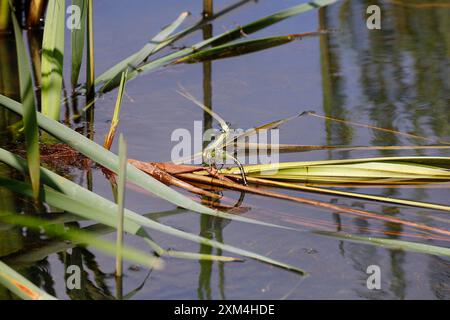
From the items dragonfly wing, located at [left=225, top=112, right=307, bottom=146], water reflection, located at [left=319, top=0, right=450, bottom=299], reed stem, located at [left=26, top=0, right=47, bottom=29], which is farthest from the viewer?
reed stem, located at [left=26, top=0, right=47, bottom=29]

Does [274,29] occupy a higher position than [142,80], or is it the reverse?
[274,29]

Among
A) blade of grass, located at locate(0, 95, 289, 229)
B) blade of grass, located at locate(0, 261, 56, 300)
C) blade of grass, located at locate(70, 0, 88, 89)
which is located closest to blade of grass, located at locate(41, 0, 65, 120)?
blade of grass, located at locate(70, 0, 88, 89)

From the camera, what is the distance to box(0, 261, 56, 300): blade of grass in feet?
5.37

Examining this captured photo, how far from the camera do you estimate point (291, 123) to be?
284cm

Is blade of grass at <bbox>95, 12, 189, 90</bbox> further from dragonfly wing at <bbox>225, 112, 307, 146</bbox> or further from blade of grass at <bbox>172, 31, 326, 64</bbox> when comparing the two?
dragonfly wing at <bbox>225, 112, 307, 146</bbox>

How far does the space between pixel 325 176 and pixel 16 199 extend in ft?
2.80

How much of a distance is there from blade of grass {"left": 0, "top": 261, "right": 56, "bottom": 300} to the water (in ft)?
0.43

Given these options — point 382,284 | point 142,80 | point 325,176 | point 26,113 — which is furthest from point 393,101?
point 26,113

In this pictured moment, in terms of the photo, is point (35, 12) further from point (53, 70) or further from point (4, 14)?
point (53, 70)

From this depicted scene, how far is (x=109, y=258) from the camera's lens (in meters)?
1.98

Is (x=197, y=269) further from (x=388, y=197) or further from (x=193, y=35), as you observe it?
(x=193, y=35)

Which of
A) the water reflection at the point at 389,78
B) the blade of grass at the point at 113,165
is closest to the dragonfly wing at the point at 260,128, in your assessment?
the water reflection at the point at 389,78

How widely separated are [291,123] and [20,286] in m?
1.38

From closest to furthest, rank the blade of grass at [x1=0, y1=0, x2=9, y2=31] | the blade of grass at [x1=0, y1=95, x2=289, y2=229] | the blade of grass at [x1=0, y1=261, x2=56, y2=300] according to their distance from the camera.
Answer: the blade of grass at [x1=0, y1=261, x2=56, y2=300] < the blade of grass at [x1=0, y1=95, x2=289, y2=229] < the blade of grass at [x1=0, y1=0, x2=9, y2=31]
